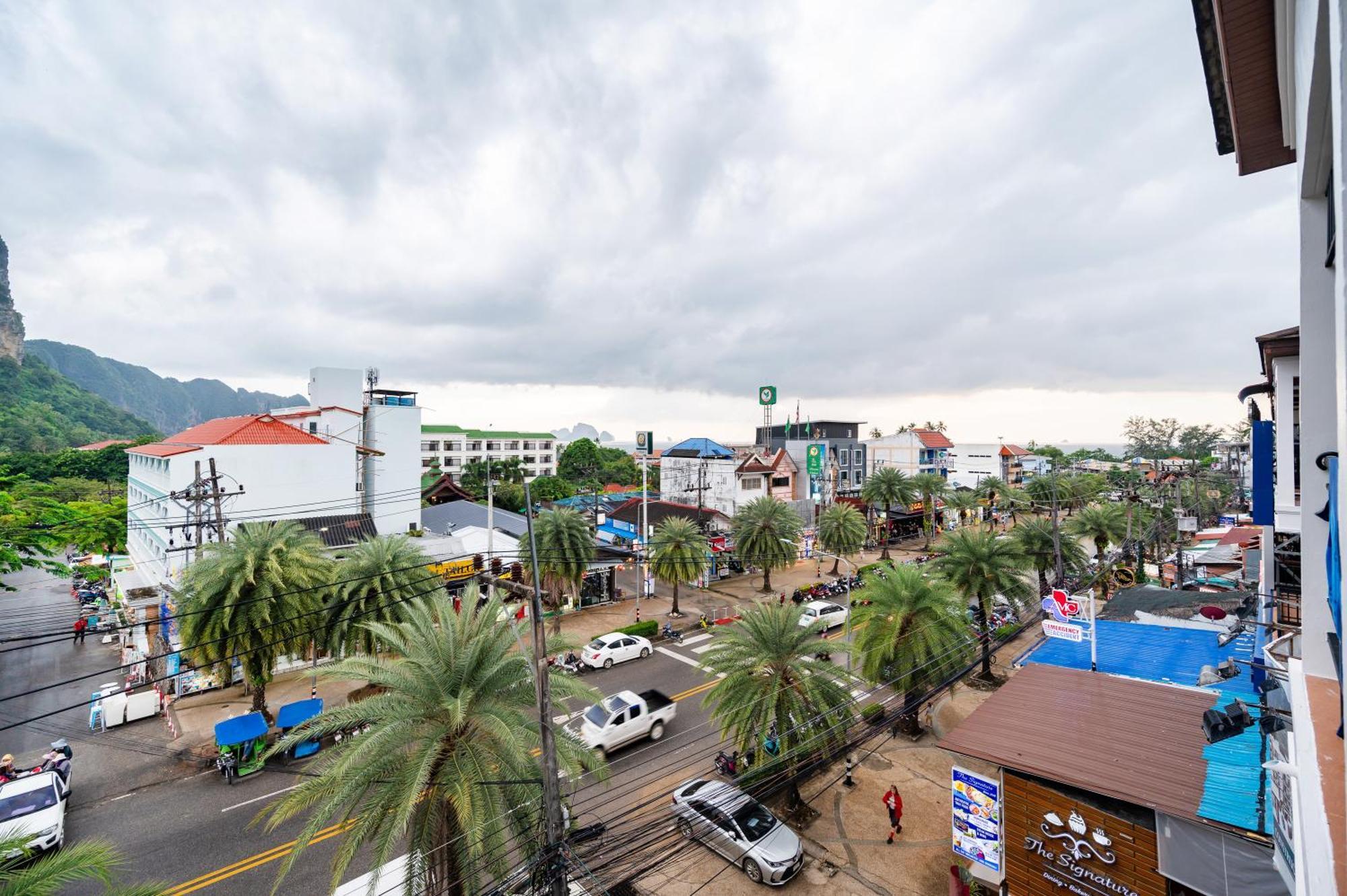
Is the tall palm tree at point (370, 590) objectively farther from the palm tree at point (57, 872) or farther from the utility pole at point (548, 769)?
the utility pole at point (548, 769)

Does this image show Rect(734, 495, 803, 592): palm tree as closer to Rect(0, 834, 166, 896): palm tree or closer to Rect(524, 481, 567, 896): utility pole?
Rect(524, 481, 567, 896): utility pole

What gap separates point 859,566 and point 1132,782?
108ft

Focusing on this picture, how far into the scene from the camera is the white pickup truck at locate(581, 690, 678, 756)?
55.7 feet

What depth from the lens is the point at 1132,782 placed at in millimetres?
9570

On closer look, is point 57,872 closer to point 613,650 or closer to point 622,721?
point 622,721

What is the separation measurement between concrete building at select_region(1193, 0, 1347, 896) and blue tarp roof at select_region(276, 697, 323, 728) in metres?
21.8

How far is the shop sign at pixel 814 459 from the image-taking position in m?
50.5

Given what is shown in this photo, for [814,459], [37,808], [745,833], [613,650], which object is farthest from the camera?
[814,459]

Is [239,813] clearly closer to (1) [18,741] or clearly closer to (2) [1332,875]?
(1) [18,741]

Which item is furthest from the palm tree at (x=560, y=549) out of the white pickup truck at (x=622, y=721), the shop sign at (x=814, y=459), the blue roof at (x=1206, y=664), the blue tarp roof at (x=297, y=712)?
the shop sign at (x=814, y=459)

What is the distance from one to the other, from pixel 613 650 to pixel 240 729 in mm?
12935

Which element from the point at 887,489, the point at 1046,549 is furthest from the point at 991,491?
the point at 1046,549

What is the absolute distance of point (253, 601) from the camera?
1641 cm

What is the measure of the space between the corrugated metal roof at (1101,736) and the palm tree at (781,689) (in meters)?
3.13
